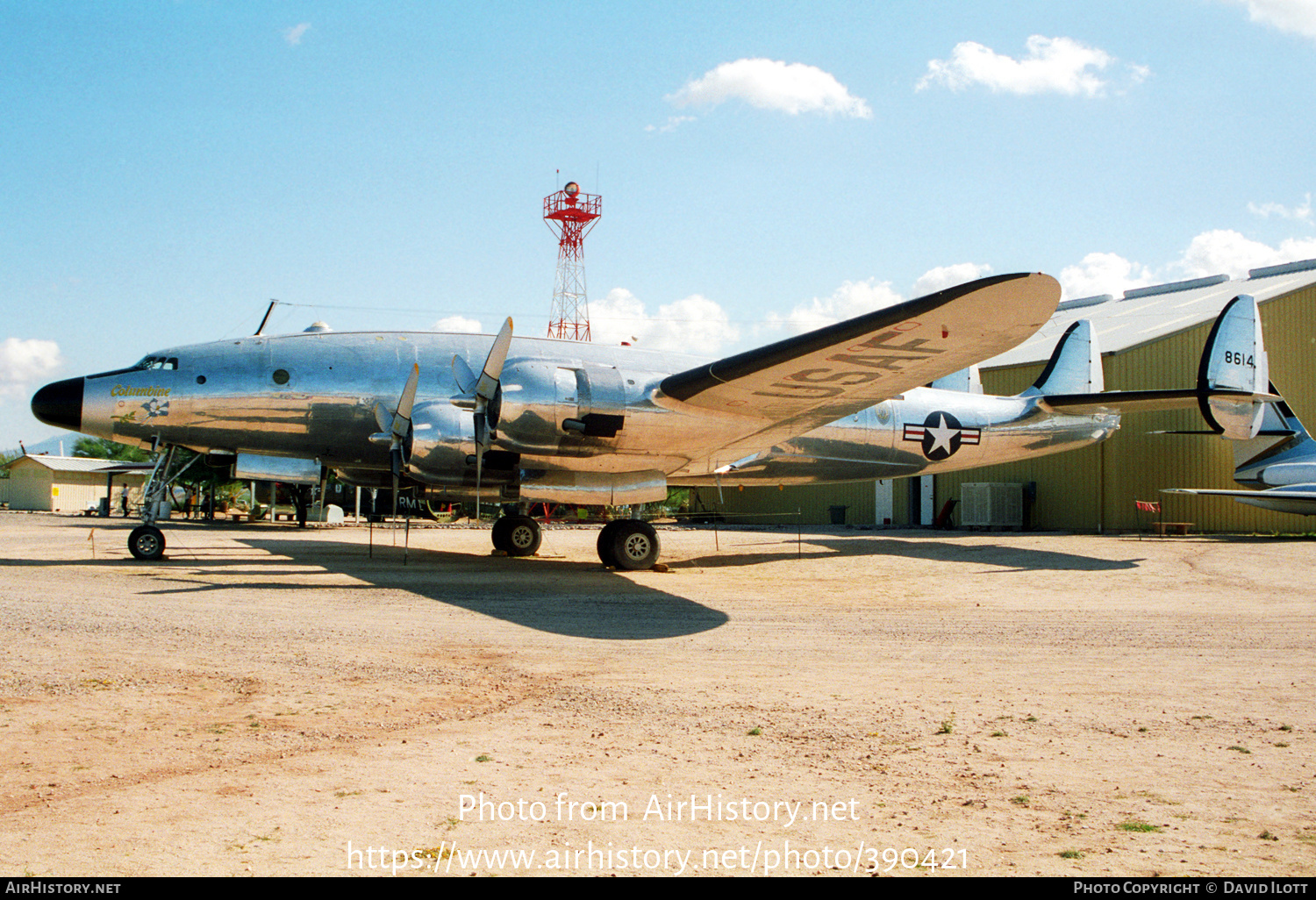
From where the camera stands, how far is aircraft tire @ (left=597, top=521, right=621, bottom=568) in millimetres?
13422

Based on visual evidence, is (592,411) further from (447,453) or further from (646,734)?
(646,734)

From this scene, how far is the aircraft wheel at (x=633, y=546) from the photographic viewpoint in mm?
13352

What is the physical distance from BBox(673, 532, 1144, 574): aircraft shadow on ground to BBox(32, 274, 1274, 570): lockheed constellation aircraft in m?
1.62

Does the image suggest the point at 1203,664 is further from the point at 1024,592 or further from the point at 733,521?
the point at 733,521

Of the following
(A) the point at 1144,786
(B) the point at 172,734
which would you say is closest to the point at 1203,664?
(A) the point at 1144,786

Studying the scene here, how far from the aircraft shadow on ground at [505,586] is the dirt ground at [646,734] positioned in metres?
0.10

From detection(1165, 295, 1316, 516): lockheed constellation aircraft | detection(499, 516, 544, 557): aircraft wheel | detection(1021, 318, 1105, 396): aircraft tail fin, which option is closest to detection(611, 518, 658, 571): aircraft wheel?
detection(499, 516, 544, 557): aircraft wheel

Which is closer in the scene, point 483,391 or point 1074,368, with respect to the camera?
point 483,391

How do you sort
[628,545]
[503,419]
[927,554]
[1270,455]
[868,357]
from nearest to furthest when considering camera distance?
[868,357], [503,419], [628,545], [927,554], [1270,455]

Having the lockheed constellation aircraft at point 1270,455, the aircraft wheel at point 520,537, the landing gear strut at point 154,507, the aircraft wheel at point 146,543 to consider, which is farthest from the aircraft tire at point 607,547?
the lockheed constellation aircraft at point 1270,455

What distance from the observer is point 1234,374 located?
56.6 ft

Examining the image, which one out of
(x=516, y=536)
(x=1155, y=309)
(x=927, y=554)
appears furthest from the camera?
(x=1155, y=309)

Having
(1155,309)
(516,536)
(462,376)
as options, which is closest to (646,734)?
(462,376)

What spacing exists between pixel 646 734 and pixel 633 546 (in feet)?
29.3
